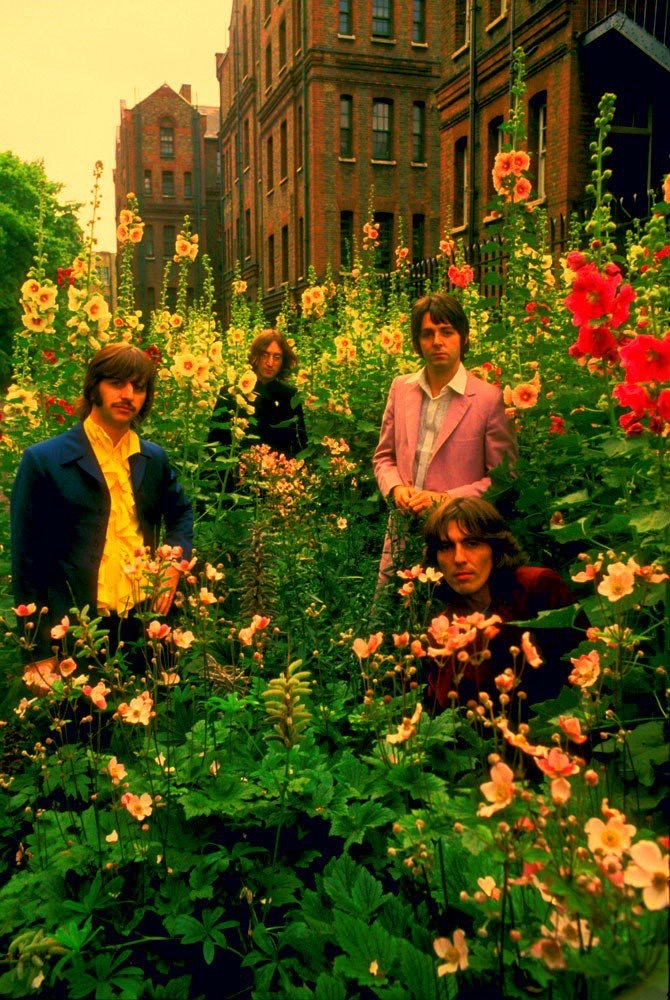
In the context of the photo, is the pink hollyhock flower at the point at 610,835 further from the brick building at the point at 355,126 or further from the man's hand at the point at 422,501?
the brick building at the point at 355,126

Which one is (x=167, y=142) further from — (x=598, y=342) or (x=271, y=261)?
(x=598, y=342)

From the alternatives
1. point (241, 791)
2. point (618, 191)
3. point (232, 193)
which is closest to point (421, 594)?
point (241, 791)

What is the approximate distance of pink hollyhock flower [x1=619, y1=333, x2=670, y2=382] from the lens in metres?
2.17

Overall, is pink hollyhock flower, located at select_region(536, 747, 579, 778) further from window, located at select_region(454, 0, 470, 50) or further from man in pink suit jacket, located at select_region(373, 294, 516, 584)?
window, located at select_region(454, 0, 470, 50)

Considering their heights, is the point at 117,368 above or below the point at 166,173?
below

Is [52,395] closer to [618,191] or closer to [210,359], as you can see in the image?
[210,359]

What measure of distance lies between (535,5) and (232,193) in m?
30.1

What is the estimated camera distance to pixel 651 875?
1.25m

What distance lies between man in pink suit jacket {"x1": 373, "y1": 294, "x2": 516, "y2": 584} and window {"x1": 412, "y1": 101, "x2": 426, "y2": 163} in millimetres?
28499

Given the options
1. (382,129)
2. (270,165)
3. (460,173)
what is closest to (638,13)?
(460,173)

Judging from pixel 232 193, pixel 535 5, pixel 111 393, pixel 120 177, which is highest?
pixel 120 177

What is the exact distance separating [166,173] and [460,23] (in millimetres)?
43095

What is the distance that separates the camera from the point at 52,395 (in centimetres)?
547

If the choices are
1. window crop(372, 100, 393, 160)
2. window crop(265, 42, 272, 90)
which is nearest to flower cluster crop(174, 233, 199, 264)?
window crop(372, 100, 393, 160)
